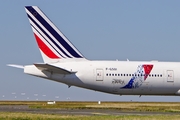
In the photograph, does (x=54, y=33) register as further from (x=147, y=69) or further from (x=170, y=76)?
(x=170, y=76)

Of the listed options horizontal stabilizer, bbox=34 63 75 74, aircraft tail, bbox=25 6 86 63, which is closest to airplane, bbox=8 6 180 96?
aircraft tail, bbox=25 6 86 63

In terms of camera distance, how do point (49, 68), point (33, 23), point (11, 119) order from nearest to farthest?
1. point (11, 119)
2. point (49, 68)
3. point (33, 23)

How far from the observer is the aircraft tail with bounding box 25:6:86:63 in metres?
56.8

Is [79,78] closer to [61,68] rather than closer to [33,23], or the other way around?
[61,68]

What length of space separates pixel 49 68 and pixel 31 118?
1840cm

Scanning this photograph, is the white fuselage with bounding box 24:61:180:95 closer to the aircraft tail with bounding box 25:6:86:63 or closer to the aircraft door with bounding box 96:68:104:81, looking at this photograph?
the aircraft door with bounding box 96:68:104:81

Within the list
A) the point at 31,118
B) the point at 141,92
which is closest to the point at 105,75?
the point at 141,92

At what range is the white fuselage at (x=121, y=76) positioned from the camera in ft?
182

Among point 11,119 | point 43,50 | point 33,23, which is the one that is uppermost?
point 33,23

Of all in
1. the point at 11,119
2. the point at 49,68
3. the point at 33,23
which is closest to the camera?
the point at 11,119

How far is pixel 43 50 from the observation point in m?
56.8

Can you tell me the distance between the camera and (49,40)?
5681cm

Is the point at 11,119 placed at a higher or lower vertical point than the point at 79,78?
lower

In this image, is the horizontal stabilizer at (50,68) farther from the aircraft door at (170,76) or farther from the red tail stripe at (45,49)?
the aircraft door at (170,76)
